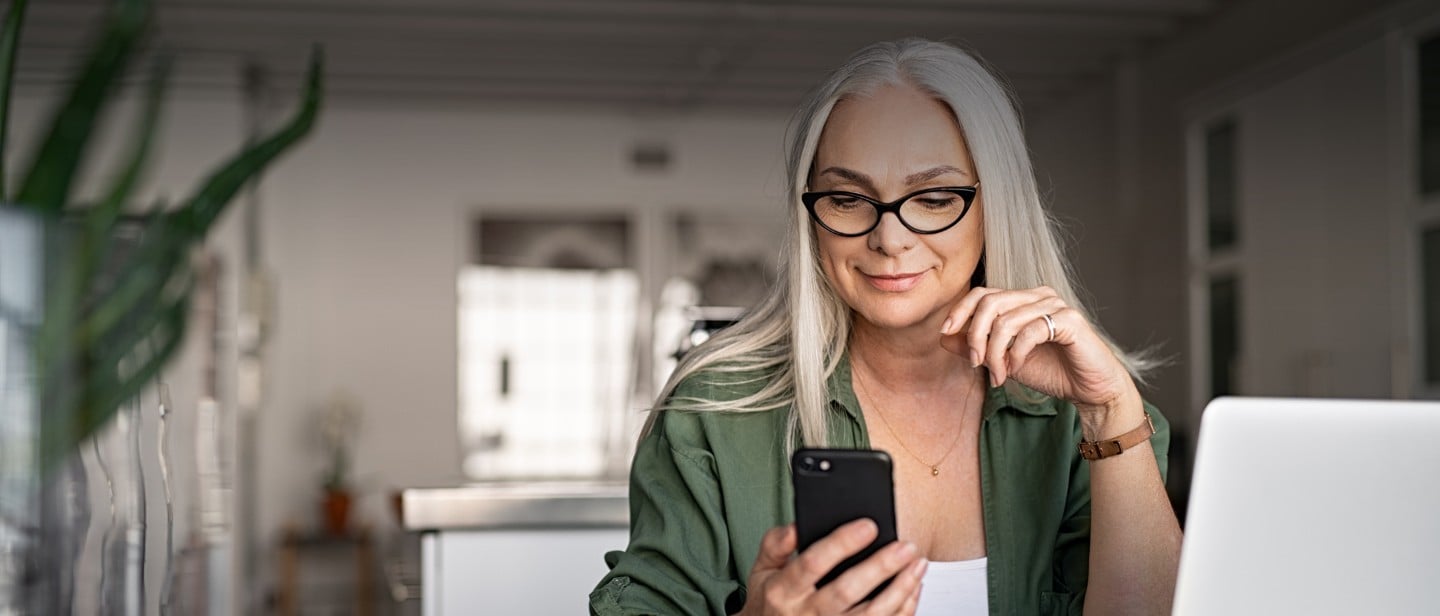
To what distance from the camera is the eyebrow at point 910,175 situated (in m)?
1.42

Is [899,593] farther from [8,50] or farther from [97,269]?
[8,50]

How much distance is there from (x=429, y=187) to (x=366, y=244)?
50 cm

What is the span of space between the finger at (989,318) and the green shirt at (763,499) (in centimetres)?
29

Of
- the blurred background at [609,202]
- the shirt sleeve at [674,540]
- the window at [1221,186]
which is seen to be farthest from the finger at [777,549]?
the window at [1221,186]

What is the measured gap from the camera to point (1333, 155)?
497 centimetres

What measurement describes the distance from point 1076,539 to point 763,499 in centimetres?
33

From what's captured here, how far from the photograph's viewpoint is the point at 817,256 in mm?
1524

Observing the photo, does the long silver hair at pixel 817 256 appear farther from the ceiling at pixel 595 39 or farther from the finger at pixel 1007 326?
the ceiling at pixel 595 39

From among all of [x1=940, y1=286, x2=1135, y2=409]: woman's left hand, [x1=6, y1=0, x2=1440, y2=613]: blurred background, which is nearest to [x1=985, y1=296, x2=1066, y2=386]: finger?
[x1=940, y1=286, x2=1135, y2=409]: woman's left hand

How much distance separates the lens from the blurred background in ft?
16.3

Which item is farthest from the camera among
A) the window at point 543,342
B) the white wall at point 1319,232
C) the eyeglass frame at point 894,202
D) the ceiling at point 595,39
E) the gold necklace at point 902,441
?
the window at point 543,342

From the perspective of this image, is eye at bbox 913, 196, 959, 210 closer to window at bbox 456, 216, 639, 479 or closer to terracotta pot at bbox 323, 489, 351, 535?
terracotta pot at bbox 323, 489, 351, 535

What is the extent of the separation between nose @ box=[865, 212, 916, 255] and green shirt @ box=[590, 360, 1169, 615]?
0.19 m

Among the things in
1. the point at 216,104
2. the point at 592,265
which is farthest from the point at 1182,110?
the point at 216,104
